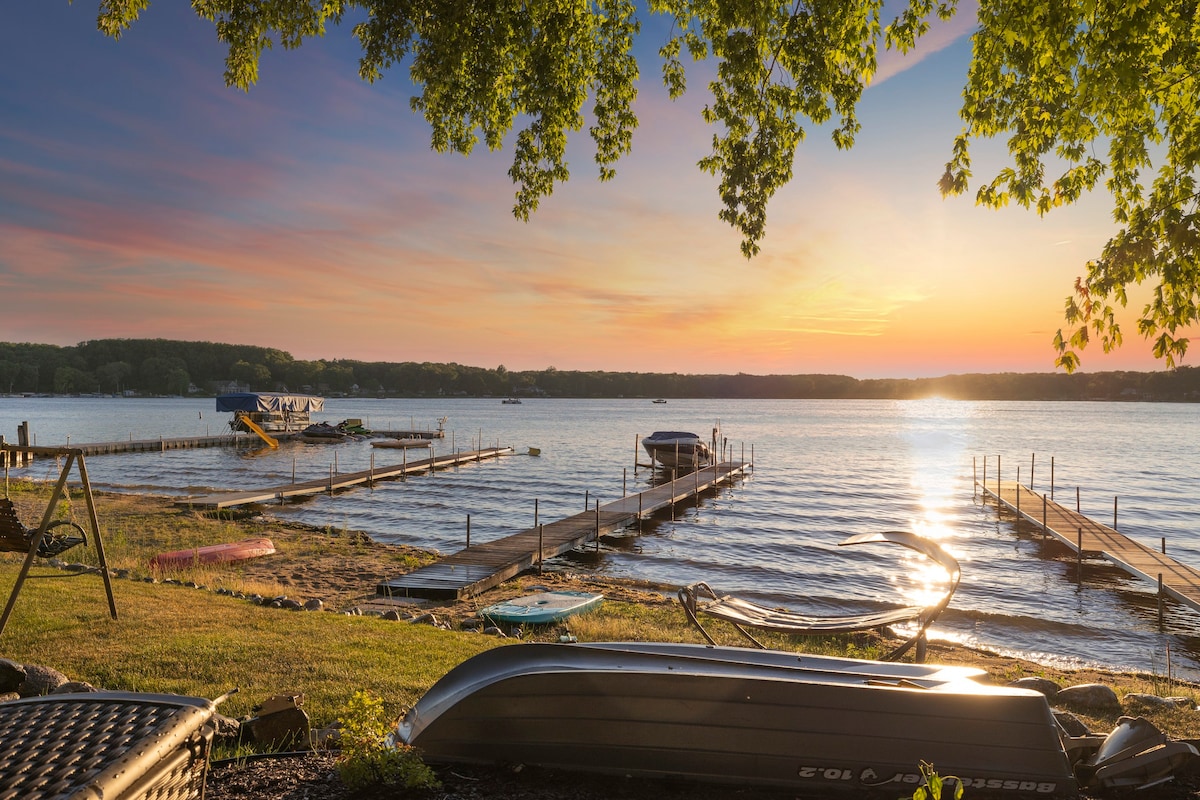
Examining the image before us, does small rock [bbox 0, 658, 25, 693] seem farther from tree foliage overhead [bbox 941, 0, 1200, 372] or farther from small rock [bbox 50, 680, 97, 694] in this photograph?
tree foliage overhead [bbox 941, 0, 1200, 372]

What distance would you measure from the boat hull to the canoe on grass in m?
9.54

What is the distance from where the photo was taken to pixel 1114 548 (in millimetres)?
21062

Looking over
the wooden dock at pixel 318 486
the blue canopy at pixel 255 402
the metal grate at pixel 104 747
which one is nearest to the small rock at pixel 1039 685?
the metal grate at pixel 104 747

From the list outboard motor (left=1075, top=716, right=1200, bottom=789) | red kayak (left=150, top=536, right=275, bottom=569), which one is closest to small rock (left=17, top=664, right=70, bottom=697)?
outboard motor (left=1075, top=716, right=1200, bottom=789)

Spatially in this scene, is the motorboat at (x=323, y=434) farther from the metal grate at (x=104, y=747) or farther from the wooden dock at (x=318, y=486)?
the metal grate at (x=104, y=747)

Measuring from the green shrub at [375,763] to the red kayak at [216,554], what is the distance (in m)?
15.0

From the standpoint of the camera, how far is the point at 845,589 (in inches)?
724

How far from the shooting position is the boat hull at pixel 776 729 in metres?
3.62

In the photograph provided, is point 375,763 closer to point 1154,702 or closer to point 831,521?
point 1154,702

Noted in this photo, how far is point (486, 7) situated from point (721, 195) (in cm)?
332

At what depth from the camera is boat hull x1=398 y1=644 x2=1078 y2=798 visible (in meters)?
3.62

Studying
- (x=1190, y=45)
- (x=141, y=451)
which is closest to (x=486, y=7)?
(x=1190, y=45)

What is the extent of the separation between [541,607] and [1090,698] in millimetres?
8761

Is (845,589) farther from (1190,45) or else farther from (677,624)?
(1190,45)
